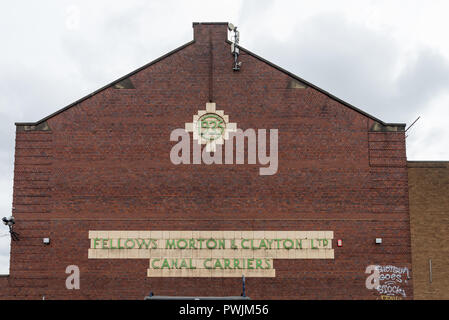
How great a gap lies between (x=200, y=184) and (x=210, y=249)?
9.99 feet

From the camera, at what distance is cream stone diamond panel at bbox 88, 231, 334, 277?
23.1 meters

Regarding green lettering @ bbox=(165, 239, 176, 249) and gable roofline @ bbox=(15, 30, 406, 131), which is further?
gable roofline @ bbox=(15, 30, 406, 131)

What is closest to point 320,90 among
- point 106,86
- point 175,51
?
point 175,51

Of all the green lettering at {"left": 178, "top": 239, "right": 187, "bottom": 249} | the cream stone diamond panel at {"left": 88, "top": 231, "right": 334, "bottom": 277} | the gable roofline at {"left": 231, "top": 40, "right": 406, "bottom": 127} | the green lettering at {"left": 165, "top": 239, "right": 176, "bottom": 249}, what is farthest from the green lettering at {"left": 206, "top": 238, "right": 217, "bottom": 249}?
the gable roofline at {"left": 231, "top": 40, "right": 406, "bottom": 127}

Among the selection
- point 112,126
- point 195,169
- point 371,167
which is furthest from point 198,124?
point 371,167

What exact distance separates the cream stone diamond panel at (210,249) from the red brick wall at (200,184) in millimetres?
325

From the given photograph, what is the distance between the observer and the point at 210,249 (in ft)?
76.3

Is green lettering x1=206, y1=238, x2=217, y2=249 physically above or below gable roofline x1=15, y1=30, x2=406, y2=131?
below

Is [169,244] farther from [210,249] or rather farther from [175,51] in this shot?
[175,51]

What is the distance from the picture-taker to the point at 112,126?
2428cm

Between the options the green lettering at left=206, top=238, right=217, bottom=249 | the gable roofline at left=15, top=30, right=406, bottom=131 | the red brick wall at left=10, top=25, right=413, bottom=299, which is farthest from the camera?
the gable roofline at left=15, top=30, right=406, bottom=131

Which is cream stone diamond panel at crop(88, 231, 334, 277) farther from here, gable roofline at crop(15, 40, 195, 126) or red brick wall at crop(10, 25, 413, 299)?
gable roofline at crop(15, 40, 195, 126)

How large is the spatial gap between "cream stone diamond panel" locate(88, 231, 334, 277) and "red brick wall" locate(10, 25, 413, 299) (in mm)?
325

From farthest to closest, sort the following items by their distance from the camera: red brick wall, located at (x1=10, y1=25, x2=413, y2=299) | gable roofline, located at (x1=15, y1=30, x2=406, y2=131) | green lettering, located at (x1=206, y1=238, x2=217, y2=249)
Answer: gable roofline, located at (x1=15, y1=30, x2=406, y2=131)
green lettering, located at (x1=206, y1=238, x2=217, y2=249)
red brick wall, located at (x1=10, y1=25, x2=413, y2=299)
